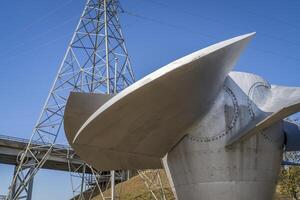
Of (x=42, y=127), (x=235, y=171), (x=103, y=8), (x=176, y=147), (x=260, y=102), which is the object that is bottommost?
(x=235, y=171)

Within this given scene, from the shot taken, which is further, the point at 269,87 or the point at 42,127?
the point at 42,127

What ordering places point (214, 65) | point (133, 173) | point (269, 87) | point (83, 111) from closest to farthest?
point (214, 65) → point (83, 111) → point (269, 87) → point (133, 173)

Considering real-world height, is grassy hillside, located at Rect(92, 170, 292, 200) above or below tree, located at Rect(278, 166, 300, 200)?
above

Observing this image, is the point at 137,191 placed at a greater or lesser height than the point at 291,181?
greater

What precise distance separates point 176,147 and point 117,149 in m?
1.93

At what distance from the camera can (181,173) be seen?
463 inches

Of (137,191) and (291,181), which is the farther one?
(137,191)

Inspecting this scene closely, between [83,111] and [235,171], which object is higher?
[83,111]

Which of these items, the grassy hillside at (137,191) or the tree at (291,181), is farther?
the grassy hillside at (137,191)

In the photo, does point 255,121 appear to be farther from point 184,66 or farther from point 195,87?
point 184,66

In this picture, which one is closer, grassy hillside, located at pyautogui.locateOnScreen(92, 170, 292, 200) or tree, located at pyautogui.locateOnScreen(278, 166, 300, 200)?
tree, located at pyautogui.locateOnScreen(278, 166, 300, 200)

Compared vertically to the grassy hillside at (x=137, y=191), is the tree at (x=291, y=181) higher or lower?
lower

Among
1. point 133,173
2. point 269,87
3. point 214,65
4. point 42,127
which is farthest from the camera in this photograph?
point 133,173

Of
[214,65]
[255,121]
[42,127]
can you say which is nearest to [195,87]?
[214,65]
